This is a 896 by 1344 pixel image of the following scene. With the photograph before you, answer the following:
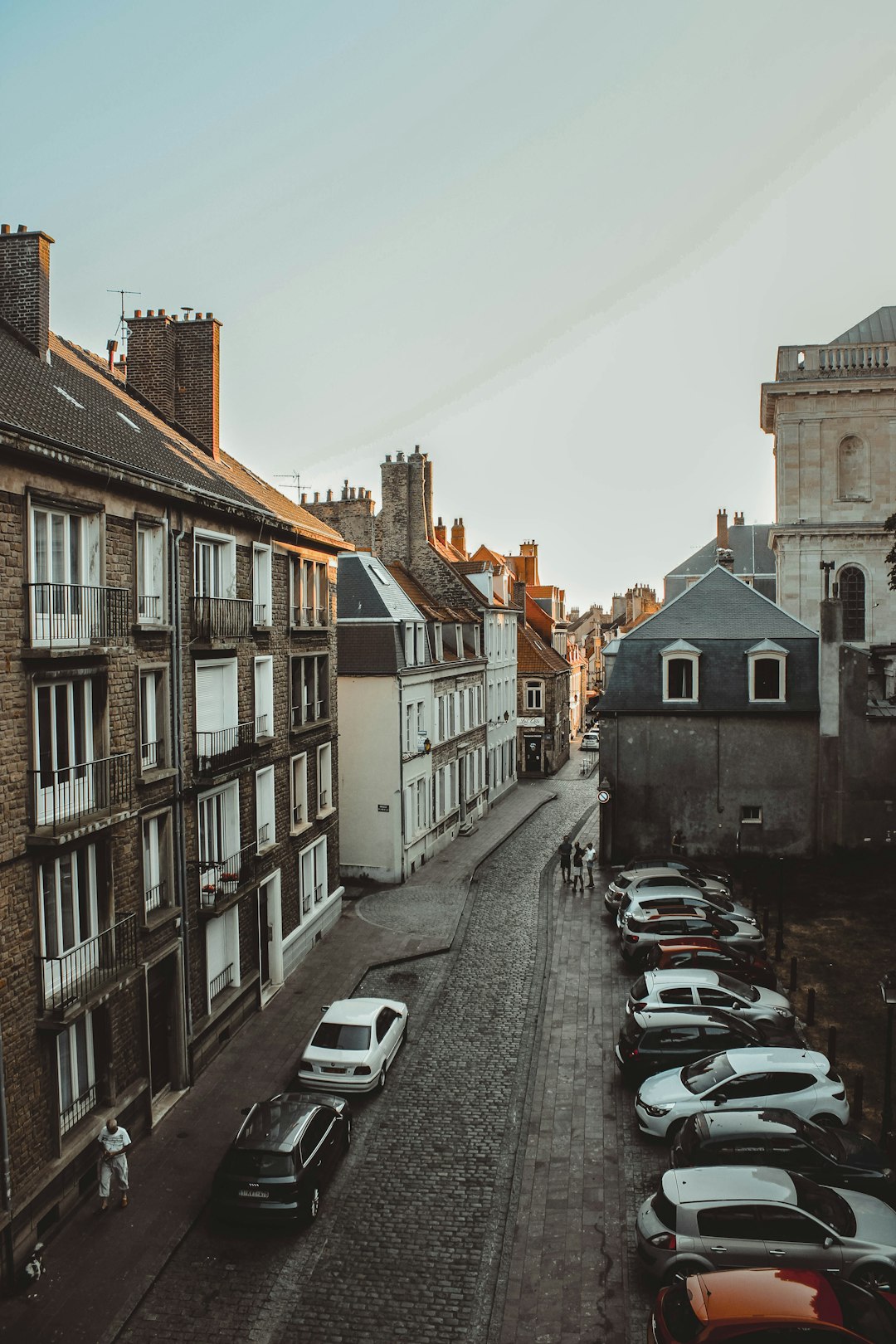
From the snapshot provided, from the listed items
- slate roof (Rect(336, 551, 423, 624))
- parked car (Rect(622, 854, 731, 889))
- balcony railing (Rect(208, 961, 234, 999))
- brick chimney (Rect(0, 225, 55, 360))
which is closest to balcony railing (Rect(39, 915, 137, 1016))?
balcony railing (Rect(208, 961, 234, 999))

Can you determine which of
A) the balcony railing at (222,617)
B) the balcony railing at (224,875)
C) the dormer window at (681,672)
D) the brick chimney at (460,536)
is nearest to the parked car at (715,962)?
the balcony railing at (224,875)

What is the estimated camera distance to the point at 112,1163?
14.6 m

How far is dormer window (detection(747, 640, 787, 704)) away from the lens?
109 feet

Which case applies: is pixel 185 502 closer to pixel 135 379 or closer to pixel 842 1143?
pixel 135 379

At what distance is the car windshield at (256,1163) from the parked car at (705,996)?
26.0ft

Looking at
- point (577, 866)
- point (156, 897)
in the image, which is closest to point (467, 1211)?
point (156, 897)

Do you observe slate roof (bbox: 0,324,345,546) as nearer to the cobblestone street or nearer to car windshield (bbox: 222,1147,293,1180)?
car windshield (bbox: 222,1147,293,1180)

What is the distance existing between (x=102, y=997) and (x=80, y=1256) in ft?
11.2

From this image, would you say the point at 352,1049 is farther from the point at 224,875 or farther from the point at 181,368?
the point at 181,368

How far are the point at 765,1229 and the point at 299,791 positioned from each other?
1662cm

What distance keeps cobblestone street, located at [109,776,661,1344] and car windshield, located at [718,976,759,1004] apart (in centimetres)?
256

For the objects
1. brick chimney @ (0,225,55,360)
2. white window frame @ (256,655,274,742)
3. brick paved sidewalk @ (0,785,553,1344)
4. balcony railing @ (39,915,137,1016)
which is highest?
brick chimney @ (0,225,55,360)

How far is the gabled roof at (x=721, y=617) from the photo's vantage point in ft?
112

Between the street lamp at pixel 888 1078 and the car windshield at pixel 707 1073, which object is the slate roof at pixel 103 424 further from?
the street lamp at pixel 888 1078
